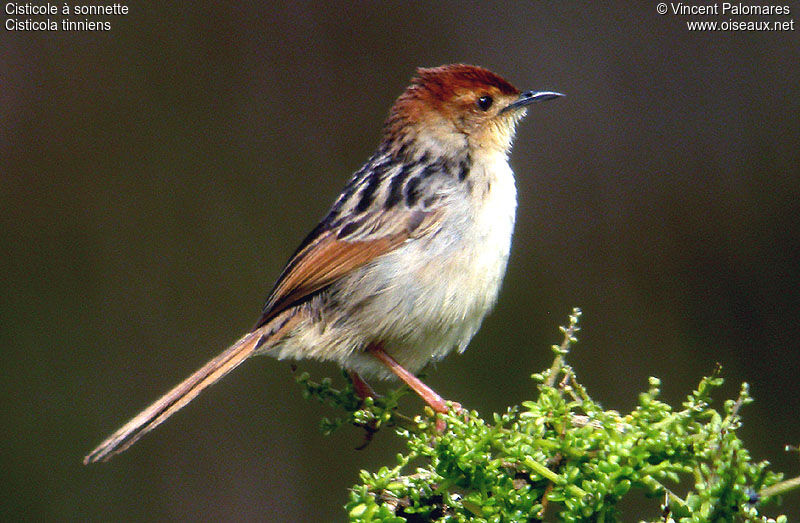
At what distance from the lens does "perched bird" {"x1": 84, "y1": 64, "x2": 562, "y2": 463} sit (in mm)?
3607

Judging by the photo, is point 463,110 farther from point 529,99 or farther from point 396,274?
point 396,274

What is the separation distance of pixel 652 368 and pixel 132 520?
374 cm

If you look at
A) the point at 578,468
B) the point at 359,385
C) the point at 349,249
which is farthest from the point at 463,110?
the point at 578,468

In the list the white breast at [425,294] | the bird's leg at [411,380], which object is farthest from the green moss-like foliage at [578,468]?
the white breast at [425,294]

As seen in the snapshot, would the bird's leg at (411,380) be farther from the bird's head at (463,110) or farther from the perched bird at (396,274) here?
the bird's head at (463,110)

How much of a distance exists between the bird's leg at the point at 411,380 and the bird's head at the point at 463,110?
0.95 metres

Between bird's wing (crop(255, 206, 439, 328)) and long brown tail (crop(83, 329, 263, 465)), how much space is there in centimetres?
20

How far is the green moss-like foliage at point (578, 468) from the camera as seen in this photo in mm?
1720

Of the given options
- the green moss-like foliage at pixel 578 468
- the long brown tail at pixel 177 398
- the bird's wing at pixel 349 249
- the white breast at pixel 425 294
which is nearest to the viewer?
the green moss-like foliage at pixel 578 468

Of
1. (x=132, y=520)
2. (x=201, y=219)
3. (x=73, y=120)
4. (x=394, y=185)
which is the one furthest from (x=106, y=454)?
(x=73, y=120)

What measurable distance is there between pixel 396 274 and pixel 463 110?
91 centimetres

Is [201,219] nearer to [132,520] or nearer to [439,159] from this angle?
[132,520]

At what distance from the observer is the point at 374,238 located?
3.75 m

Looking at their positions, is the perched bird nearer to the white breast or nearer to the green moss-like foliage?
the white breast
